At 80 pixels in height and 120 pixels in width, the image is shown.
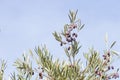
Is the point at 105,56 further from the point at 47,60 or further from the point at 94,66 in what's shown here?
the point at 47,60

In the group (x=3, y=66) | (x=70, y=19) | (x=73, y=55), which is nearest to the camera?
(x=73, y=55)

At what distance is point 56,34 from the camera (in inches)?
316

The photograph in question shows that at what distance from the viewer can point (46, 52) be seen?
759 cm

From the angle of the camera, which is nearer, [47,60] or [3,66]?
[47,60]

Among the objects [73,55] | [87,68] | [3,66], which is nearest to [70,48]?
[73,55]

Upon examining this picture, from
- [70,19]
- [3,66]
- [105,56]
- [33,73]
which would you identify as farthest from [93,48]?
[3,66]

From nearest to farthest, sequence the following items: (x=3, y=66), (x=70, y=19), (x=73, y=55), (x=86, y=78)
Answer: (x=86, y=78), (x=73, y=55), (x=70, y=19), (x=3, y=66)

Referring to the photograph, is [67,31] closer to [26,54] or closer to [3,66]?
[26,54]

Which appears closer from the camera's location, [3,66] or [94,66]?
[94,66]

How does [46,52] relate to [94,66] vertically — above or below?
above

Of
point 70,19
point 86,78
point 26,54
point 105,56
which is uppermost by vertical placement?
point 70,19

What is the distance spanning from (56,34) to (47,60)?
0.89 meters

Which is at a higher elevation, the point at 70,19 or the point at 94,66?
the point at 70,19

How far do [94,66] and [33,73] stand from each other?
4.69ft
